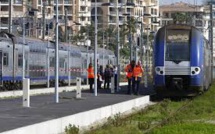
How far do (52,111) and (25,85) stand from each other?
2.54m

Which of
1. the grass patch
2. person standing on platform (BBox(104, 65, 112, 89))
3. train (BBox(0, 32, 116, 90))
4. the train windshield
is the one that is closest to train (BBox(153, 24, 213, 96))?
the train windshield

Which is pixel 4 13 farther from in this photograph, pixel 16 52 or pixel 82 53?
pixel 16 52

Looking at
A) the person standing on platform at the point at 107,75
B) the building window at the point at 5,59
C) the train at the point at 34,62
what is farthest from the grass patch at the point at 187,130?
the person standing on platform at the point at 107,75

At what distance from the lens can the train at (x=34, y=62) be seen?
148ft

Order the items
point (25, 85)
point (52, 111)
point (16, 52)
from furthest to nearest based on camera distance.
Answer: point (16, 52)
point (25, 85)
point (52, 111)

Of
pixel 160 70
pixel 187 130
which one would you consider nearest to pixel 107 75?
pixel 160 70

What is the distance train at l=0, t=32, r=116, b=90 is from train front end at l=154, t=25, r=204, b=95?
11.5 m

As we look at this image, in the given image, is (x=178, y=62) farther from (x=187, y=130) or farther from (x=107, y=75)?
(x=187, y=130)

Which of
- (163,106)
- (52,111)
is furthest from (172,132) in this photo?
(163,106)

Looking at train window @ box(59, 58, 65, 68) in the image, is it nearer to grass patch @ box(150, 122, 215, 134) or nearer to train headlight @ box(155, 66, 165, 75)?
train headlight @ box(155, 66, 165, 75)

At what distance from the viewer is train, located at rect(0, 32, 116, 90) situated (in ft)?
148

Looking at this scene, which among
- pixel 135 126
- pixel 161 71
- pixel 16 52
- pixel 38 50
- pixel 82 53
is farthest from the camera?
pixel 82 53

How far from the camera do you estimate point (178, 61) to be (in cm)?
3650

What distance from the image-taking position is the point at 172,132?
57.4 feet
